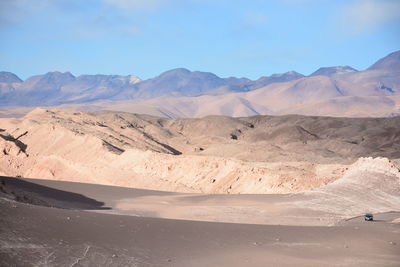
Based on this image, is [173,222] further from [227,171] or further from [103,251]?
[227,171]

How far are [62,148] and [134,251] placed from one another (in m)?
31.9

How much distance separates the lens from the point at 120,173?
35438mm

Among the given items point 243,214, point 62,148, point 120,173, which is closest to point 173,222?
point 243,214

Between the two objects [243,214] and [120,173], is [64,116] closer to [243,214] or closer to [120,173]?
[120,173]

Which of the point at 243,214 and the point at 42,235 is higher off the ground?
the point at 42,235

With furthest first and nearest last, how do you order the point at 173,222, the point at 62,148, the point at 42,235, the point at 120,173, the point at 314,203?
the point at 62,148
the point at 120,173
the point at 314,203
the point at 173,222
the point at 42,235

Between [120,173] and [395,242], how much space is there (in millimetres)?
22472

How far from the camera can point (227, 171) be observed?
32.8 meters

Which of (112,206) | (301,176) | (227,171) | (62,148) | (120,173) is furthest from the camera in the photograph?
(62,148)

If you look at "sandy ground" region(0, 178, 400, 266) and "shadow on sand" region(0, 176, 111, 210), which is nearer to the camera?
"sandy ground" region(0, 178, 400, 266)

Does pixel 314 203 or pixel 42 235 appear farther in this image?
pixel 314 203

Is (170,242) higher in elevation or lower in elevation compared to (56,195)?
higher

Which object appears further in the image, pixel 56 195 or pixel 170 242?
pixel 56 195

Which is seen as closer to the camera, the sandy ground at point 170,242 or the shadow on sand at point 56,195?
the sandy ground at point 170,242
